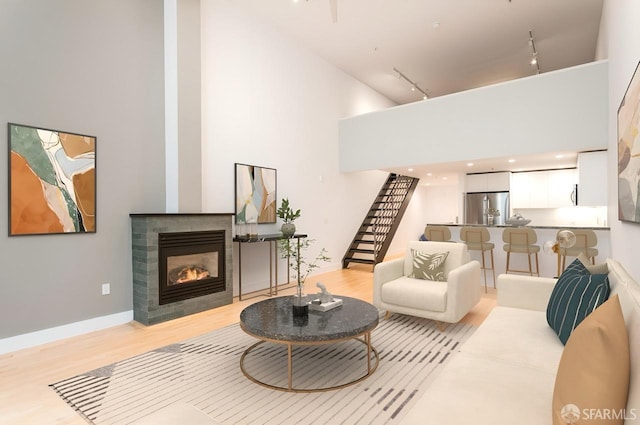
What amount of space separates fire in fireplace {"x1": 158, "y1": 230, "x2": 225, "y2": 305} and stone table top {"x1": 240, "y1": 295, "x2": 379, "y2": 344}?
1591mm

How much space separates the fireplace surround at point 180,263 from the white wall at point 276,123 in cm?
57

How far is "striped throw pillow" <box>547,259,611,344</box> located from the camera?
189 centimetres

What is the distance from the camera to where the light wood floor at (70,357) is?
2254 millimetres

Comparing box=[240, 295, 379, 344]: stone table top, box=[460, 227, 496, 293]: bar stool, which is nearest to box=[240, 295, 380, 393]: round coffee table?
box=[240, 295, 379, 344]: stone table top

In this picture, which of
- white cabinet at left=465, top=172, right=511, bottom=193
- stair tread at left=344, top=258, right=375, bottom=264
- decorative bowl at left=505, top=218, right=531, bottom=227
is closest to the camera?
decorative bowl at left=505, top=218, right=531, bottom=227

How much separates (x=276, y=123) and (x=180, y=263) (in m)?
3.00

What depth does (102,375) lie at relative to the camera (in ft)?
8.91

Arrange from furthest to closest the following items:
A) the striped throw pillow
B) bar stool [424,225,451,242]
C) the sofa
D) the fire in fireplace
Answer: bar stool [424,225,451,242], the fire in fireplace, the striped throw pillow, the sofa

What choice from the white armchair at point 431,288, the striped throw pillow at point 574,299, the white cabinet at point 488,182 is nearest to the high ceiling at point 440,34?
the white cabinet at point 488,182

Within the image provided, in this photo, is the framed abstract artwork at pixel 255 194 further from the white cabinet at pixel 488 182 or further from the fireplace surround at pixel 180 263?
the white cabinet at pixel 488 182

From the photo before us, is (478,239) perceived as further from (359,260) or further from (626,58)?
(626,58)

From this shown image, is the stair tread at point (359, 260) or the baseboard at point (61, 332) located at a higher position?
the stair tread at point (359, 260)

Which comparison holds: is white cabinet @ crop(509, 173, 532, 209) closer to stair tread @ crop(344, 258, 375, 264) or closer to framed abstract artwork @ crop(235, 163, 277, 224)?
stair tread @ crop(344, 258, 375, 264)

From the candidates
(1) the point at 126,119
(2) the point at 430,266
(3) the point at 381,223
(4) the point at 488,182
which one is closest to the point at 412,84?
(4) the point at 488,182
